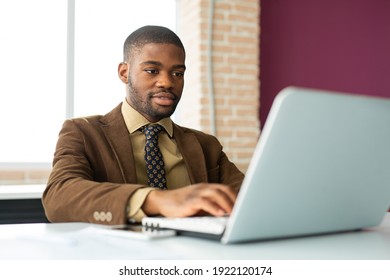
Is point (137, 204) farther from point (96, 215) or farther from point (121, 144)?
point (121, 144)

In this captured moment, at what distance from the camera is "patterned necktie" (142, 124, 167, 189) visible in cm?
166

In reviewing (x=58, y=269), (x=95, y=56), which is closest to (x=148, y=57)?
(x=58, y=269)

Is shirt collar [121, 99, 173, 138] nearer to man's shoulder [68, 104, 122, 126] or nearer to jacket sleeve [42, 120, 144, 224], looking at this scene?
man's shoulder [68, 104, 122, 126]

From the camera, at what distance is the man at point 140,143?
55.5 inches

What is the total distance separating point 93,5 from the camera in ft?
12.3

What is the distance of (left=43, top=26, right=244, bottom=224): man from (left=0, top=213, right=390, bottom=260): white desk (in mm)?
364

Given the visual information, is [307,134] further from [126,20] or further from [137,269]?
[126,20]

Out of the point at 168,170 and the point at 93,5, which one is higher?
the point at 93,5

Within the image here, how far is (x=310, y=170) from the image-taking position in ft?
2.70

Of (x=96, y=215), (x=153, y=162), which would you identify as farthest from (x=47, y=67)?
(x=96, y=215)

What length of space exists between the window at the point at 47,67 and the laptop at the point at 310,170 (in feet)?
9.39

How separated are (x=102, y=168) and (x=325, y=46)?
115 inches

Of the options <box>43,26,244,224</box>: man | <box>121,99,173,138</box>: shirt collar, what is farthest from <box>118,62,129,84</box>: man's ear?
<box>121,99,173,138</box>: shirt collar

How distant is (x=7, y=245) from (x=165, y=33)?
109 centimetres
